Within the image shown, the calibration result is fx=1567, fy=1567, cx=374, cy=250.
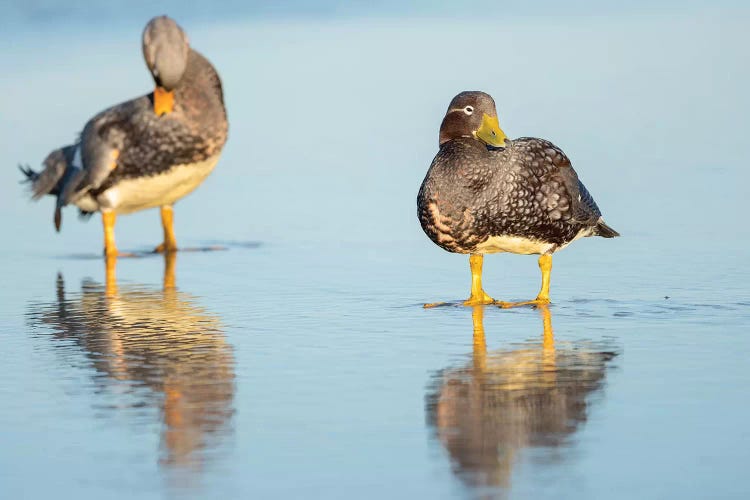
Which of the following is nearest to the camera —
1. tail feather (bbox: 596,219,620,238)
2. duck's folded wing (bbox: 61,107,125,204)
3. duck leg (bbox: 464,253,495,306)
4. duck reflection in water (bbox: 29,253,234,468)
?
duck reflection in water (bbox: 29,253,234,468)

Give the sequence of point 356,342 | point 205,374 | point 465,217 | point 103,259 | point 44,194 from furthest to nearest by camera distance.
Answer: point 44,194, point 103,259, point 465,217, point 356,342, point 205,374

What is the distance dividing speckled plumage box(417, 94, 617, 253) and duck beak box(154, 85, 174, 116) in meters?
3.15

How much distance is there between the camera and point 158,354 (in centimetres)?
756

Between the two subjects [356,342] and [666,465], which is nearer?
[666,465]

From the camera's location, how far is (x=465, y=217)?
8852 millimetres

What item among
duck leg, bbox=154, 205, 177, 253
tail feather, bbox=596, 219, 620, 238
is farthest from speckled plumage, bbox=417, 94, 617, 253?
duck leg, bbox=154, 205, 177, 253

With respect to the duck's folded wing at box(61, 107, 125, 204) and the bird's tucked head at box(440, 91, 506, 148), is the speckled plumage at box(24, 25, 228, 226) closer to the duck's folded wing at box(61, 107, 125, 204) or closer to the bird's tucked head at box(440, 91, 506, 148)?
the duck's folded wing at box(61, 107, 125, 204)

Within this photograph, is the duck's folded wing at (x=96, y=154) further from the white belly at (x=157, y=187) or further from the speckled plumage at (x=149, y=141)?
the white belly at (x=157, y=187)

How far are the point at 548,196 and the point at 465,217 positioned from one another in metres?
0.64

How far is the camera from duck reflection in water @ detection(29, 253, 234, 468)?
601 cm

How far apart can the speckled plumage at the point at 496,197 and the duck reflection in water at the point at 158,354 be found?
4.70ft

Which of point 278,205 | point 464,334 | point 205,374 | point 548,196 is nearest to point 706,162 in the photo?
point 278,205

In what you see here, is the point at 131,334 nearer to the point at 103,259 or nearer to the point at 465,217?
the point at 465,217

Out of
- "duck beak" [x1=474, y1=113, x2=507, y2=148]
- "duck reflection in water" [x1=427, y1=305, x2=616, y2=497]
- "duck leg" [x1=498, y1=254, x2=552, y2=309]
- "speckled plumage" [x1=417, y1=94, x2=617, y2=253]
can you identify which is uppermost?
"duck beak" [x1=474, y1=113, x2=507, y2=148]
